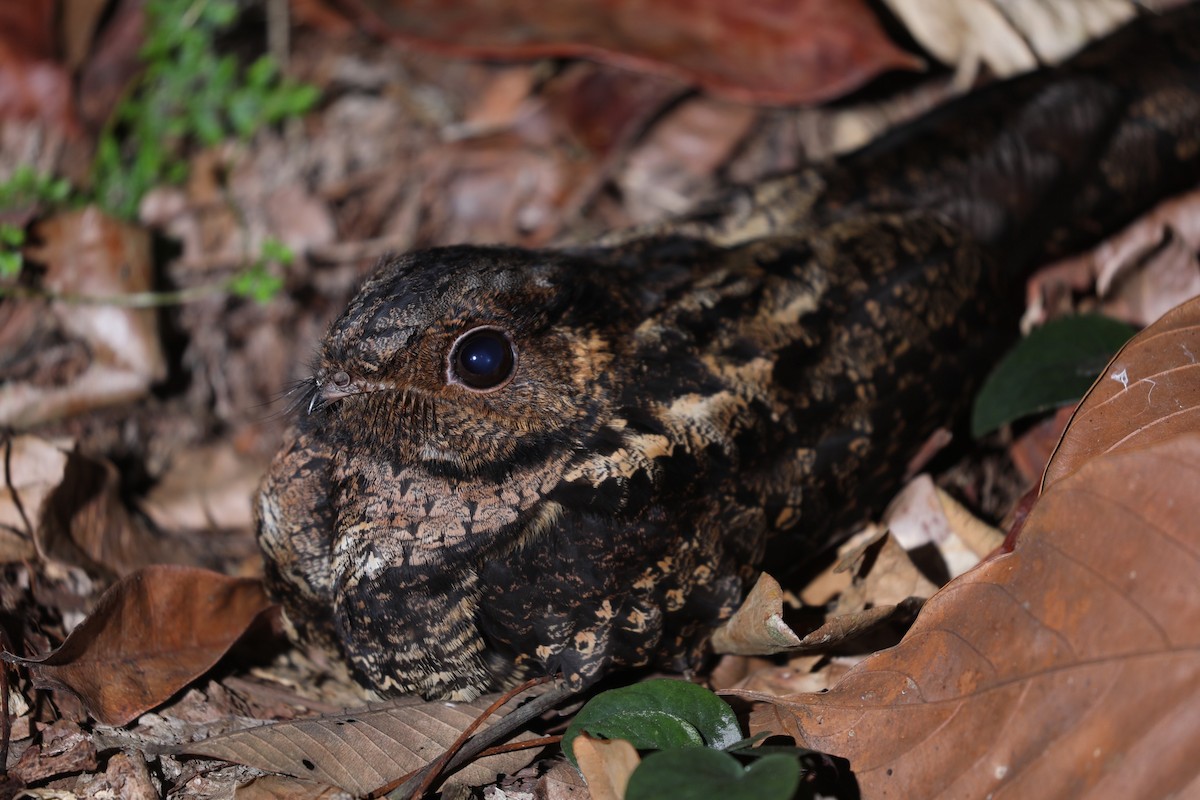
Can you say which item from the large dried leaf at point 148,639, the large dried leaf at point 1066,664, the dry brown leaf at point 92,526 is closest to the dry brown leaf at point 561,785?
the large dried leaf at point 1066,664

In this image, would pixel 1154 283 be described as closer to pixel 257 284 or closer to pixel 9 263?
pixel 257 284

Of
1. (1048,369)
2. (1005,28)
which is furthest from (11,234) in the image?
(1005,28)

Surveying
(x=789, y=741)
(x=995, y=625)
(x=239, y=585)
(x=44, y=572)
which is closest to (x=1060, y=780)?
(x=995, y=625)

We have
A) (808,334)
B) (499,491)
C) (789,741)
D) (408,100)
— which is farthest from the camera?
(408,100)

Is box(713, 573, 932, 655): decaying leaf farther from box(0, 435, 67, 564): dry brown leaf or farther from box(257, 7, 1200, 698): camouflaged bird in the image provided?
box(0, 435, 67, 564): dry brown leaf

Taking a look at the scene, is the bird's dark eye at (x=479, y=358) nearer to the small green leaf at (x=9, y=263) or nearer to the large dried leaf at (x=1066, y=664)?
the large dried leaf at (x=1066, y=664)

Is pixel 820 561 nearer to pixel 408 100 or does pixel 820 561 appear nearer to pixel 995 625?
pixel 995 625

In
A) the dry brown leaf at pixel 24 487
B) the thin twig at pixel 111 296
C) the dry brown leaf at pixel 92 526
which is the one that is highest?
the thin twig at pixel 111 296
